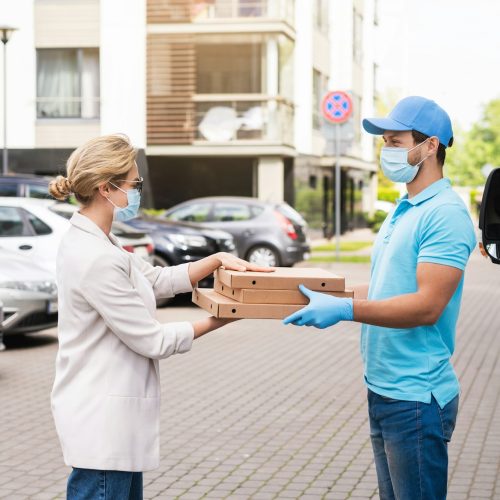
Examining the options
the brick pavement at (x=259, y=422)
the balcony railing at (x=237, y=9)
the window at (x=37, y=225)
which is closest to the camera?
the brick pavement at (x=259, y=422)

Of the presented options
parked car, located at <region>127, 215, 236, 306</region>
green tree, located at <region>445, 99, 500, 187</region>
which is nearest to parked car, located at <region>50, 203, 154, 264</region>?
parked car, located at <region>127, 215, 236, 306</region>

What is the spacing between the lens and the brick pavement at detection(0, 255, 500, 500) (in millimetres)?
6523

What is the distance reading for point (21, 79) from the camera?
33.9 metres

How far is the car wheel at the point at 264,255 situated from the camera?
22.4m

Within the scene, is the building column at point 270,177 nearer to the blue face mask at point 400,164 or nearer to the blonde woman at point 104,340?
the blue face mask at point 400,164

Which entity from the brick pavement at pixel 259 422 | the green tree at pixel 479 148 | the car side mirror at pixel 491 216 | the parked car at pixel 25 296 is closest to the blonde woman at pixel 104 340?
the car side mirror at pixel 491 216

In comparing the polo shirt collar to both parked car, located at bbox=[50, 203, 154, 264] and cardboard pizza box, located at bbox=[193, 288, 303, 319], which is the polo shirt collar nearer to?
cardboard pizza box, located at bbox=[193, 288, 303, 319]

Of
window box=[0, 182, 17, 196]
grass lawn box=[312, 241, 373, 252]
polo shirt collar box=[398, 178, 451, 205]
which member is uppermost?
polo shirt collar box=[398, 178, 451, 205]

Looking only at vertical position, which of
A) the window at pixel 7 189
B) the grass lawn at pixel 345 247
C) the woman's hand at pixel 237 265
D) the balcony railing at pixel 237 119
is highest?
the balcony railing at pixel 237 119

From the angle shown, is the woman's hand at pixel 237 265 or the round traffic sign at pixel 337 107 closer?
the woman's hand at pixel 237 265

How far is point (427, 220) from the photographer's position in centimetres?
Result: 363

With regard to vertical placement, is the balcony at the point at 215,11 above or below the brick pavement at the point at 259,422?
above

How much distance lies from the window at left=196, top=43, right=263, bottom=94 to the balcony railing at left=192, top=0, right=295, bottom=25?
1261mm

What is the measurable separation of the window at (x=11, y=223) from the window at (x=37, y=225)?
4.1 inches
